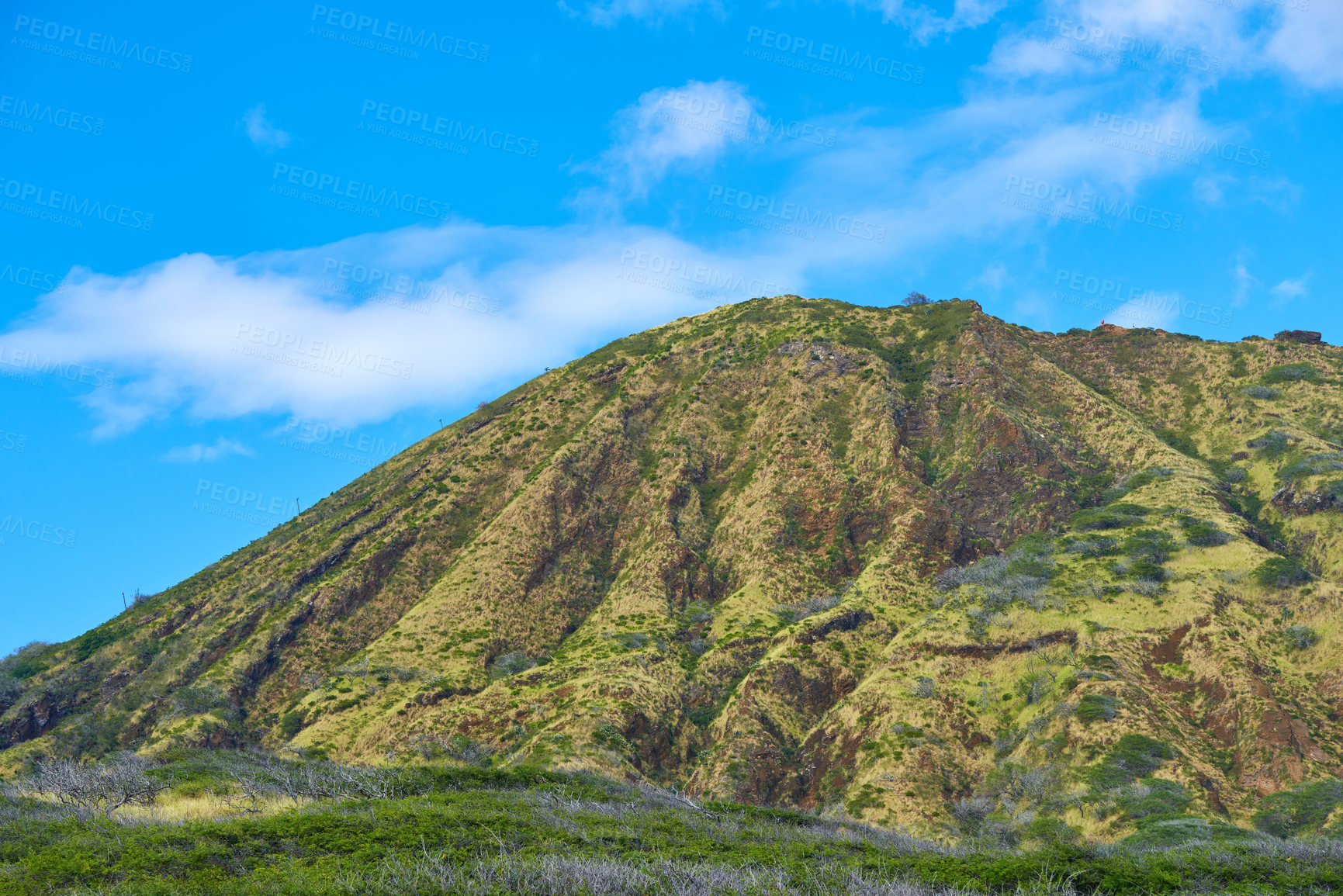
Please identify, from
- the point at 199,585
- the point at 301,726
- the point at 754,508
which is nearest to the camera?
the point at 301,726

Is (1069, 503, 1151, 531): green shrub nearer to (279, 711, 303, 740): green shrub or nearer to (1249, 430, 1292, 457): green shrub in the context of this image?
(1249, 430, 1292, 457): green shrub

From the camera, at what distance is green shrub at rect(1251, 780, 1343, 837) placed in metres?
52.4

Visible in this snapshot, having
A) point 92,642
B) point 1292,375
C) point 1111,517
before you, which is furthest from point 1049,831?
point 92,642

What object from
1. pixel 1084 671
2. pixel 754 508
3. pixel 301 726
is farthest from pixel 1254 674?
pixel 301 726

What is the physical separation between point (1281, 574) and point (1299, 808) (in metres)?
22.4

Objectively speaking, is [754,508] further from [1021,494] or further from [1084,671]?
[1084,671]

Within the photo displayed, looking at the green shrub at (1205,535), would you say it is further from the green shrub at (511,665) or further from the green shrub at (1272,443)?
the green shrub at (511,665)

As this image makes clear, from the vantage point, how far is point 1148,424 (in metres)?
109

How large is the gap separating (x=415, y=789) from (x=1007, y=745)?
4570cm

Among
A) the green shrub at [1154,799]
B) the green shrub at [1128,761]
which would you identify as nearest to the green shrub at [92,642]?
the green shrub at [1128,761]

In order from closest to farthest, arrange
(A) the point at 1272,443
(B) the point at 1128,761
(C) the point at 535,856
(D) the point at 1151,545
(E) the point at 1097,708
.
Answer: (C) the point at 535,856, (B) the point at 1128,761, (E) the point at 1097,708, (D) the point at 1151,545, (A) the point at 1272,443

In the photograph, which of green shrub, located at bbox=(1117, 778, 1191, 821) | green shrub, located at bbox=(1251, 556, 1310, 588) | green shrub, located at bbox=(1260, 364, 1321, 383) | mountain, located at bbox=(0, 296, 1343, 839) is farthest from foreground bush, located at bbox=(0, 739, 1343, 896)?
green shrub, located at bbox=(1260, 364, 1321, 383)

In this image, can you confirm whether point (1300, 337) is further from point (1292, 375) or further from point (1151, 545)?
point (1151, 545)

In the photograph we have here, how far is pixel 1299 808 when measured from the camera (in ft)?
175
